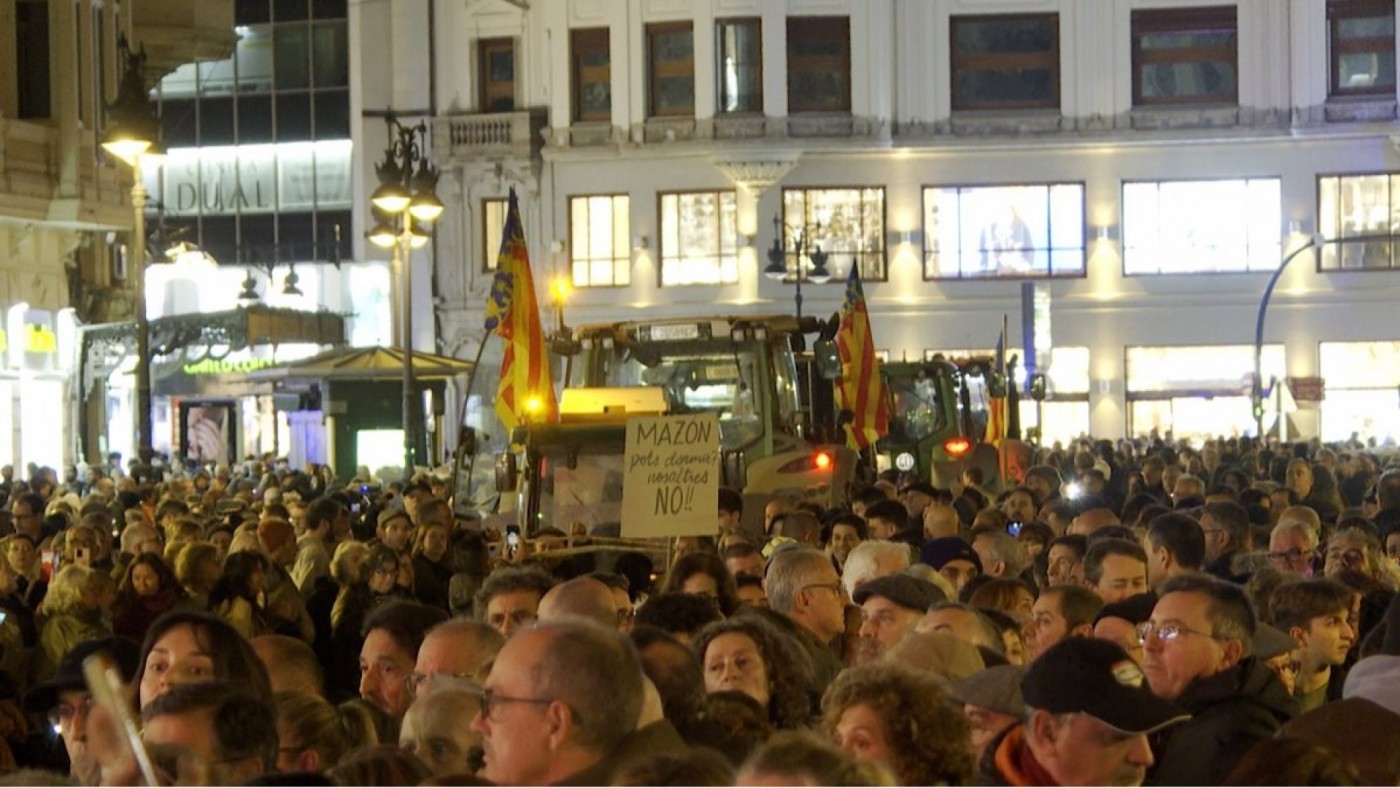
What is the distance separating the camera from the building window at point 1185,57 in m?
53.6

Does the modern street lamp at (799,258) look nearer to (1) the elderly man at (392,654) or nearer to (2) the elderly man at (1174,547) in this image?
(2) the elderly man at (1174,547)

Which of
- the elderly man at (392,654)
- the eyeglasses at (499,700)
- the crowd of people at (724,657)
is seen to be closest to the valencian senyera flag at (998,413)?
the crowd of people at (724,657)

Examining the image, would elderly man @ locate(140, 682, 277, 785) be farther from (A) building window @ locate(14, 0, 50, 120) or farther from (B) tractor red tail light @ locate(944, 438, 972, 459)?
(A) building window @ locate(14, 0, 50, 120)

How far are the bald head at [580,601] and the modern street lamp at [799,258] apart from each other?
33.9 meters

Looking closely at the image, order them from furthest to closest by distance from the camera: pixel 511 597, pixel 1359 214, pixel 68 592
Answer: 1. pixel 1359 214
2. pixel 68 592
3. pixel 511 597

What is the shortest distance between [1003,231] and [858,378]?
2952 centimetres

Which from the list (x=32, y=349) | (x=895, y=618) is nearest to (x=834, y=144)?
(x=32, y=349)

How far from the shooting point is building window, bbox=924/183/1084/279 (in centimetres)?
5428

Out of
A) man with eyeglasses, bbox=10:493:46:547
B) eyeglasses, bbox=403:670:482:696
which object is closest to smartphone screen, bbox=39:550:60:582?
man with eyeglasses, bbox=10:493:46:547

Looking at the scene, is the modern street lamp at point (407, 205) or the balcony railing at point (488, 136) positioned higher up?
the balcony railing at point (488, 136)

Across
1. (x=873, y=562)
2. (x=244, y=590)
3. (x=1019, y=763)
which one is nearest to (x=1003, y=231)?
(x=244, y=590)

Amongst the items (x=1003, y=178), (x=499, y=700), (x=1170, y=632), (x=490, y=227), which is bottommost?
(x=1170, y=632)

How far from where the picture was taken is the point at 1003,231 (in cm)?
5441

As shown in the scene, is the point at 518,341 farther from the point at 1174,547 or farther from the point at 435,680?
the point at 435,680
